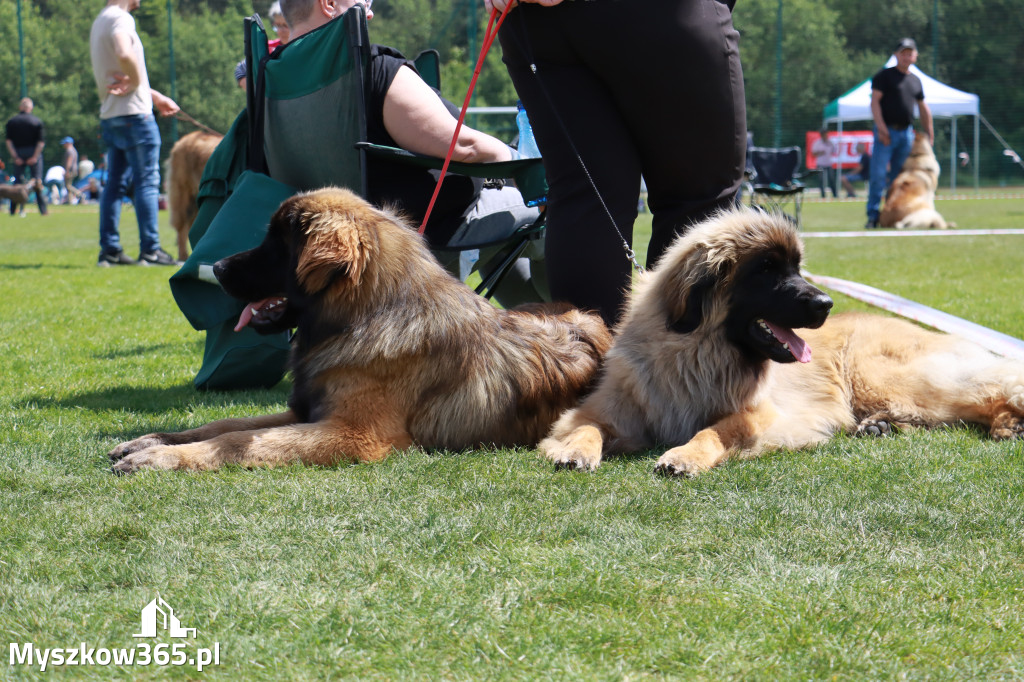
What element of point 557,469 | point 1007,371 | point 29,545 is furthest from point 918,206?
point 29,545

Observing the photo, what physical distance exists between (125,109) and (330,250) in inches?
305

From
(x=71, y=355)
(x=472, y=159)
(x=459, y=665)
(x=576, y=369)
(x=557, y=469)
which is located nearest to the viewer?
(x=459, y=665)

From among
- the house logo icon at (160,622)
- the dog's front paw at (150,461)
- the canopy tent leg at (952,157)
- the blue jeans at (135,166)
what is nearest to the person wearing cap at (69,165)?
the blue jeans at (135,166)

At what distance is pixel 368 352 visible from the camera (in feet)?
11.9

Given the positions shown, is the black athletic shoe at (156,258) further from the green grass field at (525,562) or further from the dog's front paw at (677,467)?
the dog's front paw at (677,467)

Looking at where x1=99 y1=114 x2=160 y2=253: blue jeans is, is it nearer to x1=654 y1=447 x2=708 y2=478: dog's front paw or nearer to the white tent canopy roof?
x1=654 y1=447 x2=708 y2=478: dog's front paw

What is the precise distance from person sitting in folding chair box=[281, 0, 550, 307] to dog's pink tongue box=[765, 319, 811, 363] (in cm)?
177

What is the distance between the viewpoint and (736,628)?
2.11 meters

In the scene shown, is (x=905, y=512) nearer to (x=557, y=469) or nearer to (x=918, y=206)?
(x=557, y=469)

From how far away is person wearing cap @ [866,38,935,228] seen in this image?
16.1 meters

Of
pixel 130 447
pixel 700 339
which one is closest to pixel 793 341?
pixel 700 339

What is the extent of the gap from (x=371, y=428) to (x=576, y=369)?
3.13ft

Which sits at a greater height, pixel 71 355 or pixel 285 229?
pixel 285 229

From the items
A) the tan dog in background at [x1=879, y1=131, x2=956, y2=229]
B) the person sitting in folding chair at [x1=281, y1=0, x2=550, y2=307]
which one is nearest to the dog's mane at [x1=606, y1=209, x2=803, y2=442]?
the person sitting in folding chair at [x1=281, y1=0, x2=550, y2=307]
